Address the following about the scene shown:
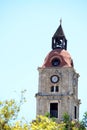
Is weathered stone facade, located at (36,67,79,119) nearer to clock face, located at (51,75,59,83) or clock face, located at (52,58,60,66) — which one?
clock face, located at (51,75,59,83)

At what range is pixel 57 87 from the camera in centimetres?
8800

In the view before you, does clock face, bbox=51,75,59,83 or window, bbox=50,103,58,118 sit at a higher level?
clock face, bbox=51,75,59,83

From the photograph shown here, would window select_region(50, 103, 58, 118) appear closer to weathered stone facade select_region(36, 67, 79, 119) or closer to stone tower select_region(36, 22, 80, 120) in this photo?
stone tower select_region(36, 22, 80, 120)

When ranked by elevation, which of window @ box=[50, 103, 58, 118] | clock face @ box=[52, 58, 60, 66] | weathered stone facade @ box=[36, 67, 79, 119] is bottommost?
window @ box=[50, 103, 58, 118]

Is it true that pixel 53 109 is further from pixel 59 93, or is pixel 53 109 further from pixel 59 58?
pixel 59 58

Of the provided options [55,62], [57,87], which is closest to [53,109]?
[57,87]

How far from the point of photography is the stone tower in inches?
3415

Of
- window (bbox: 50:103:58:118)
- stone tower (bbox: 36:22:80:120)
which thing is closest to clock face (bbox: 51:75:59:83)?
stone tower (bbox: 36:22:80:120)

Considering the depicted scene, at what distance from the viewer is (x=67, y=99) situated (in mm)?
86750

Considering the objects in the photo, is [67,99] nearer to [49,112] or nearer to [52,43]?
[49,112]

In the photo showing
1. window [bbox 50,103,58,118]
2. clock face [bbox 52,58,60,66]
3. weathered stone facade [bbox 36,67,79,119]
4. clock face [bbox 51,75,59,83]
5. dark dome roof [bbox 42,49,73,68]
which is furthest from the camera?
clock face [bbox 52,58,60,66]

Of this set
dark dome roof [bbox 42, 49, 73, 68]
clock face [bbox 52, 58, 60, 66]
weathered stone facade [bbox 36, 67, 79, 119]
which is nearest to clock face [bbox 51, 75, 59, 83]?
weathered stone facade [bbox 36, 67, 79, 119]

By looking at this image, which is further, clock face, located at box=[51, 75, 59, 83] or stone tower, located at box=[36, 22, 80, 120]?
clock face, located at box=[51, 75, 59, 83]

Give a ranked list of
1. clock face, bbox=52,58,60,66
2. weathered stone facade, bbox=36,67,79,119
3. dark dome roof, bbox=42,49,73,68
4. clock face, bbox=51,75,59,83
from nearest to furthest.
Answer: weathered stone facade, bbox=36,67,79,119
clock face, bbox=51,75,59,83
dark dome roof, bbox=42,49,73,68
clock face, bbox=52,58,60,66
